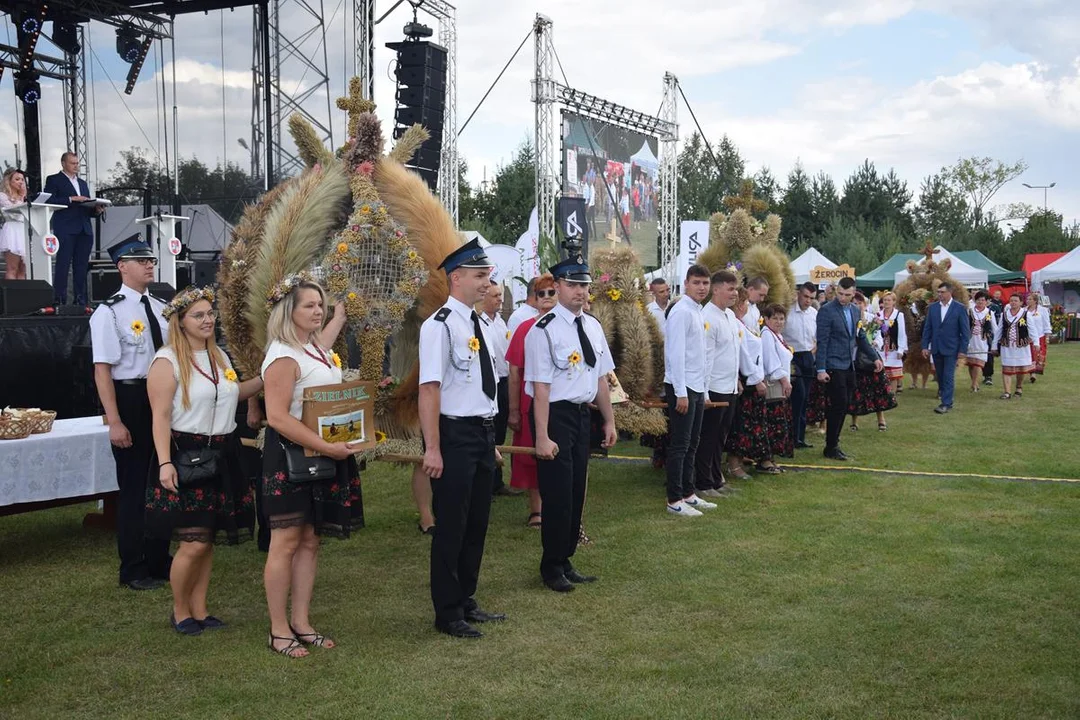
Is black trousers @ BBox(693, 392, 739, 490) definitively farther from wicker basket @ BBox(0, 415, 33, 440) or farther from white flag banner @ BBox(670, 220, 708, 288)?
white flag banner @ BBox(670, 220, 708, 288)

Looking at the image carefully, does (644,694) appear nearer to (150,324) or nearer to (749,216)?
(150,324)

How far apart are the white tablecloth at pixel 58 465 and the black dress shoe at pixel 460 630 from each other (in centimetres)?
280

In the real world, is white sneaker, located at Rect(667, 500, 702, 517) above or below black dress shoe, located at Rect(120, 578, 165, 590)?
above

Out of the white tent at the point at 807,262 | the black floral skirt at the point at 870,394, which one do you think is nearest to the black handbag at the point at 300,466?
the black floral skirt at the point at 870,394

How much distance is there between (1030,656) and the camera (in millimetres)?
4301

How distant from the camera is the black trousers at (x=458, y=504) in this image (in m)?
4.63

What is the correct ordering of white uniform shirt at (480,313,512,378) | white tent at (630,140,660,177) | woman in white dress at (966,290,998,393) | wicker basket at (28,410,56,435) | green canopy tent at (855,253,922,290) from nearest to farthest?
wicker basket at (28,410,56,435) → white uniform shirt at (480,313,512,378) → woman in white dress at (966,290,998,393) → white tent at (630,140,660,177) → green canopy tent at (855,253,922,290)

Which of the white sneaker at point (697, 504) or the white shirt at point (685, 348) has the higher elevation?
the white shirt at point (685, 348)

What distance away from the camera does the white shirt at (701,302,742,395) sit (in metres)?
7.75

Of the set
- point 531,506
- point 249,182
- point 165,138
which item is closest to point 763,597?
point 531,506

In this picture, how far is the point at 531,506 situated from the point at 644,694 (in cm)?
340

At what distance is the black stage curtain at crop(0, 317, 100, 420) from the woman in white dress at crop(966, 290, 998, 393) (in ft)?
47.0

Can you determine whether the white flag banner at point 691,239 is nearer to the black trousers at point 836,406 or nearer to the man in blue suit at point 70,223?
the black trousers at point 836,406

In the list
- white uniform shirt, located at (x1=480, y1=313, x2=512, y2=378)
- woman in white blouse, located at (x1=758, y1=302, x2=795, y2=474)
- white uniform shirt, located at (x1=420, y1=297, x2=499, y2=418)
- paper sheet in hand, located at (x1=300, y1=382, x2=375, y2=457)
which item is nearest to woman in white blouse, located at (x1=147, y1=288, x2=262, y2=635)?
paper sheet in hand, located at (x1=300, y1=382, x2=375, y2=457)
